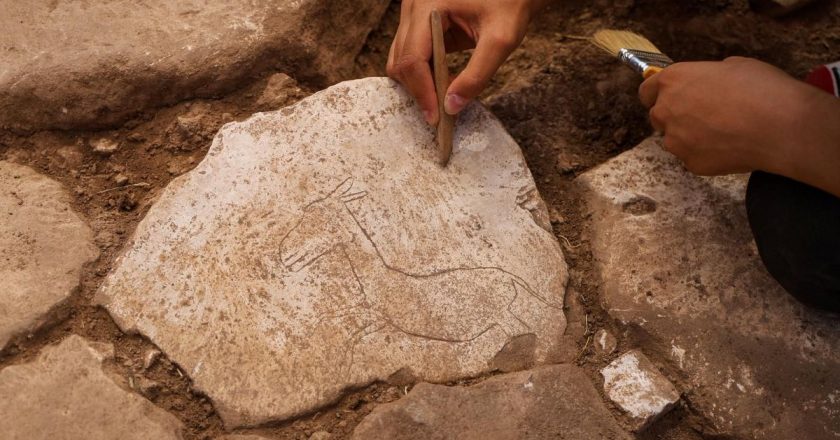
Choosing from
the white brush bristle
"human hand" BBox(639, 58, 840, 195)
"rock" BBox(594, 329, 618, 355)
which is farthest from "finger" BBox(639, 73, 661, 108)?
"rock" BBox(594, 329, 618, 355)

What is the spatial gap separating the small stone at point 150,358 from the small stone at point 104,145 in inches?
18.8

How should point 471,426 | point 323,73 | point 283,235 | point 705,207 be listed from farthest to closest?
point 323,73 < point 705,207 < point 283,235 < point 471,426

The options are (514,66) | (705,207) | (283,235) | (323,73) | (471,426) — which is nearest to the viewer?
(471,426)

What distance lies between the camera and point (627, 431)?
50.6 inches

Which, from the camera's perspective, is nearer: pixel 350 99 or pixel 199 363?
pixel 199 363

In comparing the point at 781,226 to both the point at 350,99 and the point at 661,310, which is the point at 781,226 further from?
the point at 350,99

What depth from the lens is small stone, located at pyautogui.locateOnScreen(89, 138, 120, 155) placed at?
154cm

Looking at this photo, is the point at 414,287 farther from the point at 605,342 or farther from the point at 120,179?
the point at 120,179

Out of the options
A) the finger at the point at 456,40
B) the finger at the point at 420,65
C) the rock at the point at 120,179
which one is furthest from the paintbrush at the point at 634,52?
the rock at the point at 120,179

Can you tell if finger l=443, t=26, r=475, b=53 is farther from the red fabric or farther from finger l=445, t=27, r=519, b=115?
the red fabric

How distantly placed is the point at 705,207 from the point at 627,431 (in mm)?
480

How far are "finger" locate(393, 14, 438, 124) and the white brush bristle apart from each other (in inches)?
15.6

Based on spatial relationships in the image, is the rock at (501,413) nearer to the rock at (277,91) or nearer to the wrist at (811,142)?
the wrist at (811,142)

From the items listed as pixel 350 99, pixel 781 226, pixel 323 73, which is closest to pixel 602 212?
pixel 781 226
